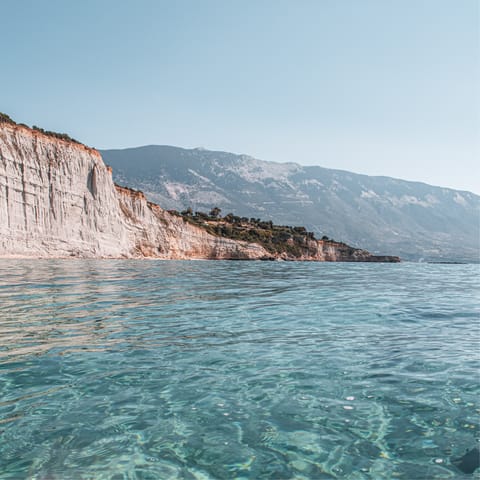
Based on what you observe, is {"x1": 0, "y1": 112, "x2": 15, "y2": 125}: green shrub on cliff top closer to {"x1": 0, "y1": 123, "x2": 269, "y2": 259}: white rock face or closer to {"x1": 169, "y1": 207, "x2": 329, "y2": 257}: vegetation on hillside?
{"x1": 0, "y1": 123, "x2": 269, "y2": 259}: white rock face

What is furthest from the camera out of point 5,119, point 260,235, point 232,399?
point 260,235

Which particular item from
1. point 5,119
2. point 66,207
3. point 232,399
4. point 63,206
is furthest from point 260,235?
point 232,399

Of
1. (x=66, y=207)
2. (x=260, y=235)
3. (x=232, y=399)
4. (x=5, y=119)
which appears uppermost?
(x=5, y=119)

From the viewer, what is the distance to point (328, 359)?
7.68m

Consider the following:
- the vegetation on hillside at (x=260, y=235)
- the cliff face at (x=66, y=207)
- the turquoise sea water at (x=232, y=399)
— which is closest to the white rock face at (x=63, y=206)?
the cliff face at (x=66, y=207)

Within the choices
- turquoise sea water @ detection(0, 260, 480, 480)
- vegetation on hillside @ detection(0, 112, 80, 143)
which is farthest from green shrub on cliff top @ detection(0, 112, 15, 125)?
turquoise sea water @ detection(0, 260, 480, 480)

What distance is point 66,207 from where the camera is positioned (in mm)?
54281

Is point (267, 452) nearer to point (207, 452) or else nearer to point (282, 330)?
point (207, 452)

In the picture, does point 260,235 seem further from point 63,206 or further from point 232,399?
point 232,399

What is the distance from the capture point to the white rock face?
154ft

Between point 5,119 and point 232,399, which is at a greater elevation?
point 5,119

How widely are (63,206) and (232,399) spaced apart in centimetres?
5391

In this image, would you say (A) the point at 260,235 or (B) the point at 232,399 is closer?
(B) the point at 232,399

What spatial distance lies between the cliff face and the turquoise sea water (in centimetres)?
4150
